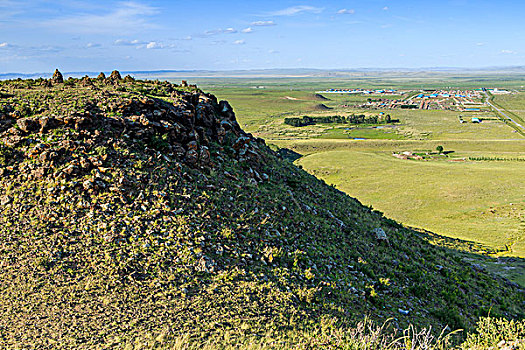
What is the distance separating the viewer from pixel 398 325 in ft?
43.1

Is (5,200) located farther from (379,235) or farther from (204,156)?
(379,235)

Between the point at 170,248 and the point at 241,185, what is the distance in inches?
221

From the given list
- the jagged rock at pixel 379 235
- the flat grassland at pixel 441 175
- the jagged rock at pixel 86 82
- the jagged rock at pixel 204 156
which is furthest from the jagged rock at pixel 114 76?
the flat grassland at pixel 441 175

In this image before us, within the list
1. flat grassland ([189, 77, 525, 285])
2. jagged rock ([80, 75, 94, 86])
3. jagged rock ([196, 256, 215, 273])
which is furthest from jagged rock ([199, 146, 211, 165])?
flat grassland ([189, 77, 525, 285])

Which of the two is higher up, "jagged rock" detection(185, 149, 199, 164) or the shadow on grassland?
"jagged rock" detection(185, 149, 199, 164)

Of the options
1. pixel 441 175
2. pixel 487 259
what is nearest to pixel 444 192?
pixel 441 175

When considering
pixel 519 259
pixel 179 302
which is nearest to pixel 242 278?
pixel 179 302

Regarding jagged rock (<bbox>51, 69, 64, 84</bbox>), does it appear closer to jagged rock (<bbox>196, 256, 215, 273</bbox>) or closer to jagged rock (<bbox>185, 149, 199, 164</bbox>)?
jagged rock (<bbox>185, 149, 199, 164</bbox>)

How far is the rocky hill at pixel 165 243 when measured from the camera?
10.5 metres

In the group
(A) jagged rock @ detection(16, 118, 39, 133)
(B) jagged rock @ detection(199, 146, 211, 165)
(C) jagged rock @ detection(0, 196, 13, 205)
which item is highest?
(A) jagged rock @ detection(16, 118, 39, 133)

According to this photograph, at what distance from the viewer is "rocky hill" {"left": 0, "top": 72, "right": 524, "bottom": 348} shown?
10.5 m

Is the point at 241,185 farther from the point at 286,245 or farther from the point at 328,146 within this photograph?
the point at 328,146

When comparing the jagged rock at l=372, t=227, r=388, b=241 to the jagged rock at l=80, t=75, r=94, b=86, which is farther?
the jagged rock at l=80, t=75, r=94, b=86

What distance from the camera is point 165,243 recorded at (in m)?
12.7
